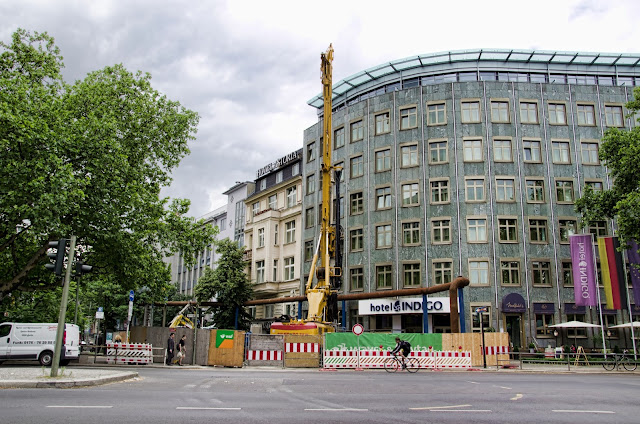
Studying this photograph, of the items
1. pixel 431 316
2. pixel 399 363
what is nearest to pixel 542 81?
pixel 431 316

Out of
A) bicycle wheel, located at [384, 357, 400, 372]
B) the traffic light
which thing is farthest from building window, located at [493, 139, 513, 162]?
the traffic light

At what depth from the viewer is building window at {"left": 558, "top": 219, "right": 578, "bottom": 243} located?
39719mm

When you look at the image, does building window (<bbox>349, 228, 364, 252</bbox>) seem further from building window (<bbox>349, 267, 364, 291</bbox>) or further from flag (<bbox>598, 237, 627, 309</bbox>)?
flag (<bbox>598, 237, 627, 309</bbox>)

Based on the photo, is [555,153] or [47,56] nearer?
[47,56]

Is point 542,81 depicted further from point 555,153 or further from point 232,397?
point 232,397

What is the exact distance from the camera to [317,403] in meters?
11.0

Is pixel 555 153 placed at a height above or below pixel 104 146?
above

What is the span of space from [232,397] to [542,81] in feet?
135

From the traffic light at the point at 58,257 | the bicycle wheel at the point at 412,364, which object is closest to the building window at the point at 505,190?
the bicycle wheel at the point at 412,364

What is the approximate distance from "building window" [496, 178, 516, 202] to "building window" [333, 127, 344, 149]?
535 inches

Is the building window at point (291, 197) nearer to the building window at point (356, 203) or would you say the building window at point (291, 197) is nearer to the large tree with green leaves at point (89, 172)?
the building window at point (356, 203)

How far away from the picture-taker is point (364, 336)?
84.2 ft

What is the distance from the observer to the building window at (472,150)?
135ft

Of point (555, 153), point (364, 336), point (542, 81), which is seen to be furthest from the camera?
point (542, 81)
